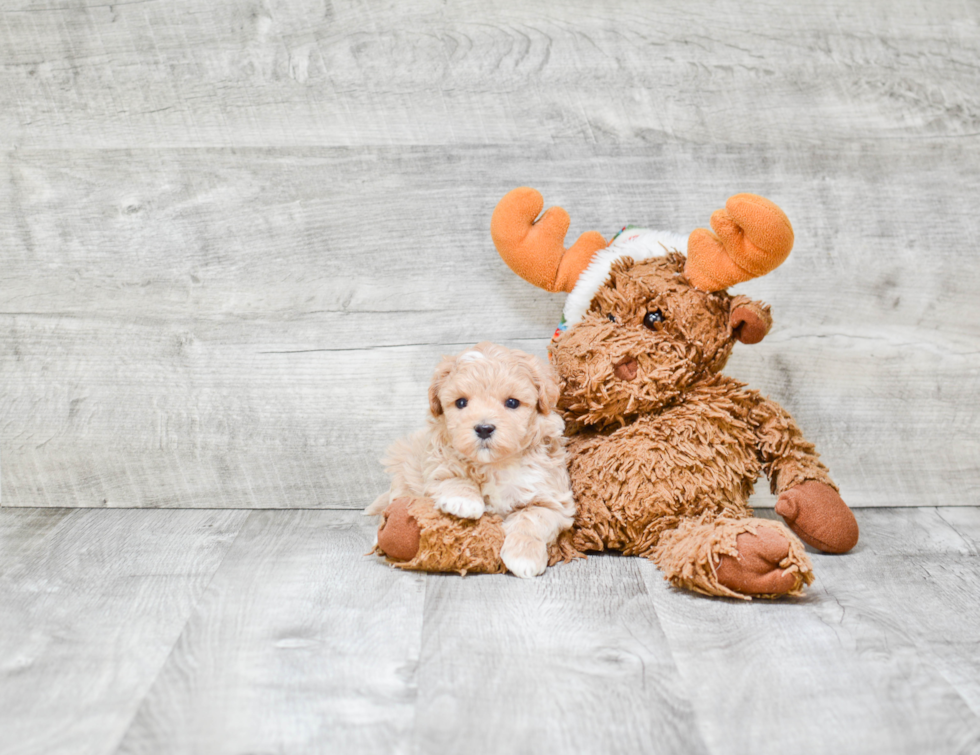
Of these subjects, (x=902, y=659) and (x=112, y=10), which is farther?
(x=112, y=10)

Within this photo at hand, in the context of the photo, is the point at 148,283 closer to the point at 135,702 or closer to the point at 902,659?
the point at 135,702

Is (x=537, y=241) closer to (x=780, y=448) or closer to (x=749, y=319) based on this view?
(x=749, y=319)

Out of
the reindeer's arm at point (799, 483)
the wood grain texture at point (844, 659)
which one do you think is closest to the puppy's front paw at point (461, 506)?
the wood grain texture at point (844, 659)

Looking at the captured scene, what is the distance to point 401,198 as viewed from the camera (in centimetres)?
127

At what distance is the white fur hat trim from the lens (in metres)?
1.10

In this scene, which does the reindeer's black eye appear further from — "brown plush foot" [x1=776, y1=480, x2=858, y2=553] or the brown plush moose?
"brown plush foot" [x1=776, y1=480, x2=858, y2=553]

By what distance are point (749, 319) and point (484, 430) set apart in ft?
1.18

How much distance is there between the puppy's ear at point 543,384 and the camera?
3.33 ft

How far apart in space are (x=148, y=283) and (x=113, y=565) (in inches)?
17.1

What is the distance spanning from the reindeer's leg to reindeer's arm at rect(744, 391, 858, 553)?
135 mm

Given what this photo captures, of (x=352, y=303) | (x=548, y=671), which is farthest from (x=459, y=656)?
(x=352, y=303)

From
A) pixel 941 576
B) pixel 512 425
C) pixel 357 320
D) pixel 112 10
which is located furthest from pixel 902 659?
pixel 112 10

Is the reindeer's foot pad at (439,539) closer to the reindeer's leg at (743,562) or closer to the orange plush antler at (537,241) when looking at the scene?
the reindeer's leg at (743,562)

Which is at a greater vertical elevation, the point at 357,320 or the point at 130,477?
the point at 357,320
